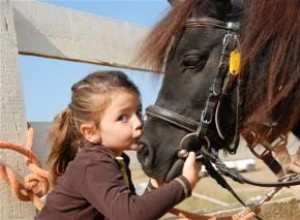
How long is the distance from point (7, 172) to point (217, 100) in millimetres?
640

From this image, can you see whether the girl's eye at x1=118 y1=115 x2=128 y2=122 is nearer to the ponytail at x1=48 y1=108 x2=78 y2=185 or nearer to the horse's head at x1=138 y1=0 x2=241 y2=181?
the horse's head at x1=138 y1=0 x2=241 y2=181

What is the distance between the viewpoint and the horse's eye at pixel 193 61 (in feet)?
4.85

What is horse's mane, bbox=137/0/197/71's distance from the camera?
1.55 meters

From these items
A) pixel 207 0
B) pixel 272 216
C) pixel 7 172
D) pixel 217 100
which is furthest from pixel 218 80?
pixel 272 216

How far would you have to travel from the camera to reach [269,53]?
5.05 ft

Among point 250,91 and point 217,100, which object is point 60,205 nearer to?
point 217,100

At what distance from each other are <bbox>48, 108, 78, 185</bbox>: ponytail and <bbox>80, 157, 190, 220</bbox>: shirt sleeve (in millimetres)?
240

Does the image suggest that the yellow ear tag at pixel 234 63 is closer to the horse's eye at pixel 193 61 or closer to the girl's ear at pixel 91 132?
the horse's eye at pixel 193 61

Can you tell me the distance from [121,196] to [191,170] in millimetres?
196

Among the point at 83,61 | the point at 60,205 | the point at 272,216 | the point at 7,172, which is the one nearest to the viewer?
the point at 60,205

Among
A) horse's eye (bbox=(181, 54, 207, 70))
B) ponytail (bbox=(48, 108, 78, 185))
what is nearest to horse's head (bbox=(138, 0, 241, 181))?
horse's eye (bbox=(181, 54, 207, 70))

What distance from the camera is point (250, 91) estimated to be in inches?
59.5

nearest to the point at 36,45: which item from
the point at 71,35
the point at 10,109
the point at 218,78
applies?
the point at 71,35

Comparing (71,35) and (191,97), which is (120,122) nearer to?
(191,97)
